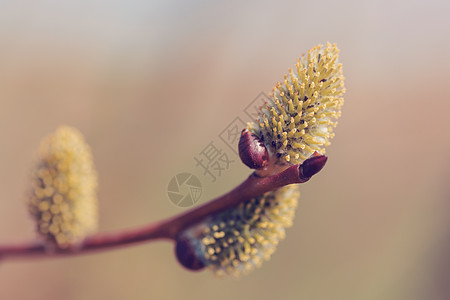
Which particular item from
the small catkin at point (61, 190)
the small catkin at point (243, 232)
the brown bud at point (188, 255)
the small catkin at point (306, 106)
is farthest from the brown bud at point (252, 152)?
the small catkin at point (61, 190)

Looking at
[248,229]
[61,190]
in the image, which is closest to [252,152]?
[248,229]

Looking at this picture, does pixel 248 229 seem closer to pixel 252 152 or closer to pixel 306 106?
pixel 252 152

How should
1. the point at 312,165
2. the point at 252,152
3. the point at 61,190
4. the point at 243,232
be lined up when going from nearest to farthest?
the point at 312,165
the point at 252,152
the point at 243,232
the point at 61,190

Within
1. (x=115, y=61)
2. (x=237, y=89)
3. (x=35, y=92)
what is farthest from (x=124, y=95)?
(x=237, y=89)

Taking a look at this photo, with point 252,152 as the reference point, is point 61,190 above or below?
above

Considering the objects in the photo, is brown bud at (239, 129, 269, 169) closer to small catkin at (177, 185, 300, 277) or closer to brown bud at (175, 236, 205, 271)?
small catkin at (177, 185, 300, 277)

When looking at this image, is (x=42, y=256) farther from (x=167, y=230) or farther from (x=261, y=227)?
(x=261, y=227)
